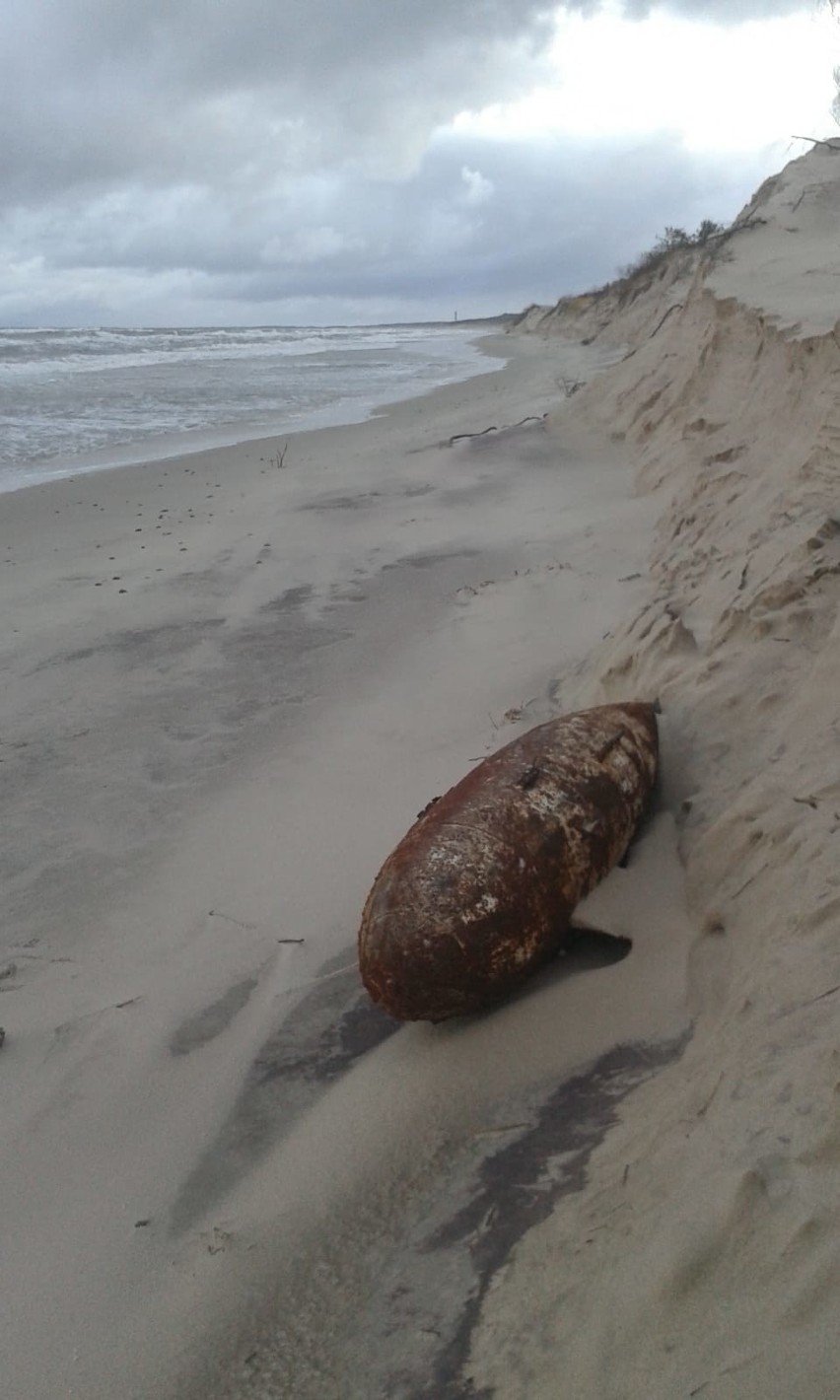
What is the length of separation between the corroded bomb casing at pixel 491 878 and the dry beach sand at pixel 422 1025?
13cm

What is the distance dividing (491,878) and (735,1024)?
0.74 metres

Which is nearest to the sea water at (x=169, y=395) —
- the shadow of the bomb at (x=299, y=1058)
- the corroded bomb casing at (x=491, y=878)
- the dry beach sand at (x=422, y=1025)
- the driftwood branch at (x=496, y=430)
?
the driftwood branch at (x=496, y=430)

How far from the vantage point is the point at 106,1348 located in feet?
7.10

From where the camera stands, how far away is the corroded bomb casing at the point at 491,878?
2.71 meters

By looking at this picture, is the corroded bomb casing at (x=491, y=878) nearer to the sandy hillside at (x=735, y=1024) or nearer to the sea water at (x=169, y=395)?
the sandy hillside at (x=735, y=1024)

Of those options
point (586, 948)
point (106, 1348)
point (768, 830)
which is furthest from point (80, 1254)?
point (768, 830)

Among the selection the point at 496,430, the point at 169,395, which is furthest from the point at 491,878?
the point at 169,395

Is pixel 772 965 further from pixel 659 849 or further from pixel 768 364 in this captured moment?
pixel 768 364

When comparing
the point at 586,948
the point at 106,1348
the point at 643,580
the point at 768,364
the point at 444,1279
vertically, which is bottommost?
the point at 106,1348

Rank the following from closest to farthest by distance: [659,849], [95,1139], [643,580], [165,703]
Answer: [95,1139], [659,849], [165,703], [643,580]

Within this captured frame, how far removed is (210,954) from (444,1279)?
1.77 meters

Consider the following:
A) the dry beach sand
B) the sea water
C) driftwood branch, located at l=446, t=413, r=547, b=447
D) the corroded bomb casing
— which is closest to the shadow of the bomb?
the dry beach sand

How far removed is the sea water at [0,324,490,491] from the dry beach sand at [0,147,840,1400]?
8.30m

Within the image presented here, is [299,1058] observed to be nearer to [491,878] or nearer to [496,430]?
[491,878]
